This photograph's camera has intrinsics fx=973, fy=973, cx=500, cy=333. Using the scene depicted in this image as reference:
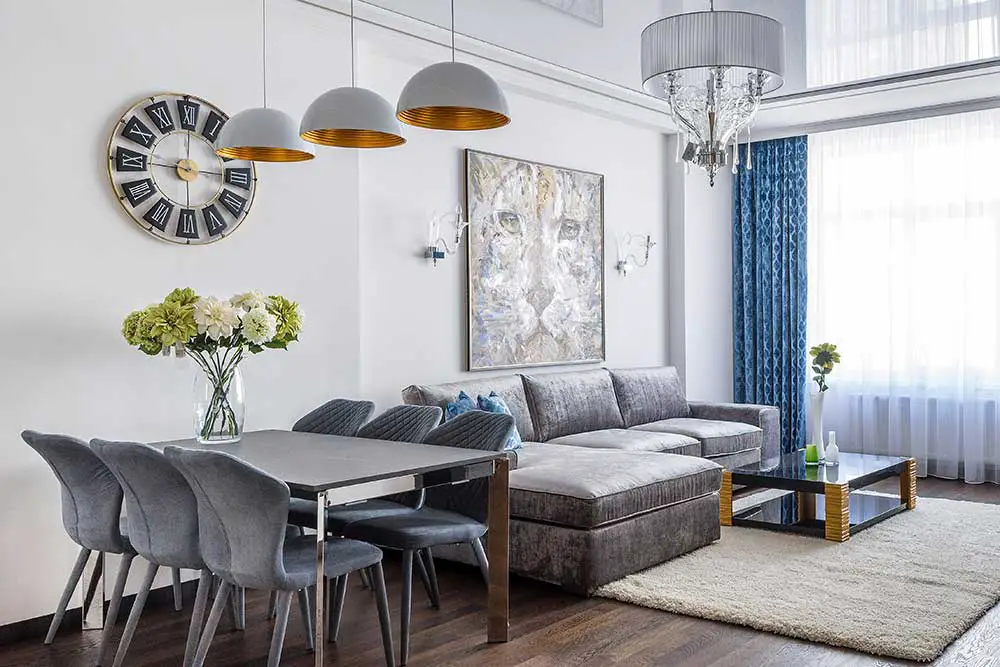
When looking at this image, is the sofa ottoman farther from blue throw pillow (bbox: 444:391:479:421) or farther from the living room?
blue throw pillow (bbox: 444:391:479:421)

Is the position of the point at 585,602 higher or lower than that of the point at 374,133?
lower

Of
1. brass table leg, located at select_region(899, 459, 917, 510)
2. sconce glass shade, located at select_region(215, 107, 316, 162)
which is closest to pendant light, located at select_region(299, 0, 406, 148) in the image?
sconce glass shade, located at select_region(215, 107, 316, 162)

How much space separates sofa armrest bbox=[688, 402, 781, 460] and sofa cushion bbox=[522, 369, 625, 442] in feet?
2.71

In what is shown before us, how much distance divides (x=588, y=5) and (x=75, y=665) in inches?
170

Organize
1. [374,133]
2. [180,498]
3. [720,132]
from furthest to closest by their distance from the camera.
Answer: [720,132], [374,133], [180,498]

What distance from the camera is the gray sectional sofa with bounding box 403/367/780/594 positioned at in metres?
4.11

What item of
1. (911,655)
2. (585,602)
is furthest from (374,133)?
(911,655)

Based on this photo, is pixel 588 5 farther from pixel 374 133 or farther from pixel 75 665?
pixel 75 665

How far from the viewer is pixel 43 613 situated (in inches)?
146

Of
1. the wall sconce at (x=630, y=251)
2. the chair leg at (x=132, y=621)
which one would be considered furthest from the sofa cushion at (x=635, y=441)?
the chair leg at (x=132, y=621)

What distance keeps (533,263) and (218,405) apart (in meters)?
3.08

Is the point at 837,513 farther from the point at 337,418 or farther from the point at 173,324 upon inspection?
the point at 173,324

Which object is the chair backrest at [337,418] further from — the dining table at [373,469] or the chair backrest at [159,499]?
the chair backrest at [159,499]

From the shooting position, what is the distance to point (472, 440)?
3.63 metres
